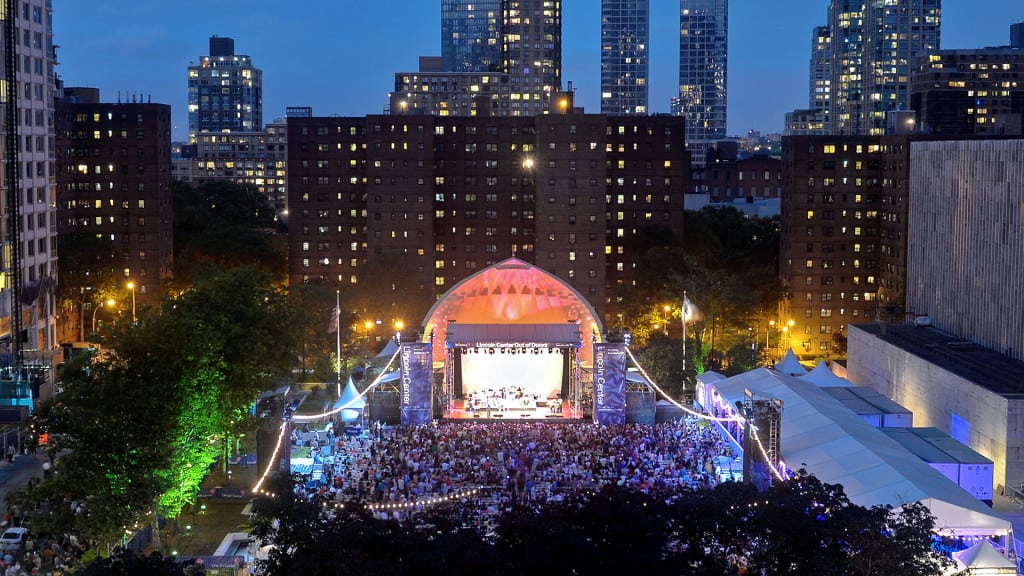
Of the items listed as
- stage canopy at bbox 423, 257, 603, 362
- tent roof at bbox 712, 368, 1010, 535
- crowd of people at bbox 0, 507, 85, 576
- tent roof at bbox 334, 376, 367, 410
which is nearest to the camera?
crowd of people at bbox 0, 507, 85, 576

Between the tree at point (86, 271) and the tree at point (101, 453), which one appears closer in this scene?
the tree at point (101, 453)

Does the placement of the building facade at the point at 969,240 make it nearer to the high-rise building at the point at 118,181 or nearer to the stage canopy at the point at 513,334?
the stage canopy at the point at 513,334

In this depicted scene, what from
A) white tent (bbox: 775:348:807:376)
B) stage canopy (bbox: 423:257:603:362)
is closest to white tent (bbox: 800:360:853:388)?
white tent (bbox: 775:348:807:376)

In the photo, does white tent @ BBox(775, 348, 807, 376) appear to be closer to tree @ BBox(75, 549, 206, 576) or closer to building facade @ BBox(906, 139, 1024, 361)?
building facade @ BBox(906, 139, 1024, 361)

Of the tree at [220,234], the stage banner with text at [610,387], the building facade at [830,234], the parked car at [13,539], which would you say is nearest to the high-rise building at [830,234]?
the building facade at [830,234]

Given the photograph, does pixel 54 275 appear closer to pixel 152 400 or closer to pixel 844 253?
pixel 152 400
